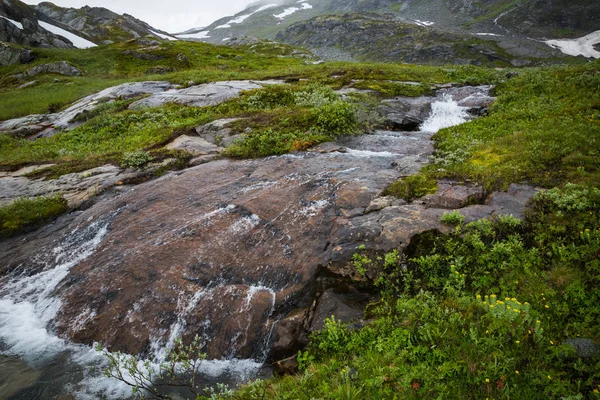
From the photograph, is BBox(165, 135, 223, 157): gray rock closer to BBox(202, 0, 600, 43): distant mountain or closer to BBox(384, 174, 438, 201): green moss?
BBox(384, 174, 438, 201): green moss

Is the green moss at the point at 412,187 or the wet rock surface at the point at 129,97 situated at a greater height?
the wet rock surface at the point at 129,97

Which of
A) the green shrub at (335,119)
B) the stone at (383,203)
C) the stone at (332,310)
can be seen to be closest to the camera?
the stone at (332,310)

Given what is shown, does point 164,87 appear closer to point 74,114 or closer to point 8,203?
point 74,114

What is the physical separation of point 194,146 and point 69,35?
3517 inches

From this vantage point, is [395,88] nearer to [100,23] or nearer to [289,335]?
[289,335]

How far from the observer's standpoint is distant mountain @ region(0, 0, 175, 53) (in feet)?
207

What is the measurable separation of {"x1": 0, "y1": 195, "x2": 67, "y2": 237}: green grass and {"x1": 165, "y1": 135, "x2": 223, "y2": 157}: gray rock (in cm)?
548

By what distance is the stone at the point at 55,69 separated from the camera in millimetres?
45375

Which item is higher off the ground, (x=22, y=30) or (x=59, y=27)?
(x=59, y=27)

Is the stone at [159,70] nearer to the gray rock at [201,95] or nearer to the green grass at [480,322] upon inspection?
the gray rock at [201,95]

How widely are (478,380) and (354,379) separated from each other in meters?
1.79

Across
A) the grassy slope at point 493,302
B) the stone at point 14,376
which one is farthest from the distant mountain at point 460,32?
the stone at point 14,376

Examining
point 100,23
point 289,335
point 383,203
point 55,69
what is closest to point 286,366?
point 289,335

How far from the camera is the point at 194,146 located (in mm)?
16406
